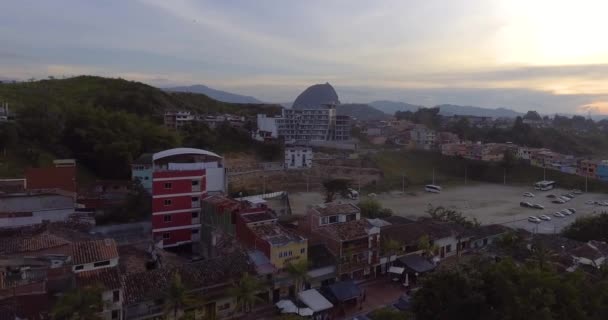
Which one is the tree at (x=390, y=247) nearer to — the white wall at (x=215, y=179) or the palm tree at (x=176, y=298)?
the palm tree at (x=176, y=298)

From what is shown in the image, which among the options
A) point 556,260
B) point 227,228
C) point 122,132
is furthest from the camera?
point 122,132

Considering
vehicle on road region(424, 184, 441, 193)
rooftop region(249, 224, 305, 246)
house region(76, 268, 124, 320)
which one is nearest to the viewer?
house region(76, 268, 124, 320)

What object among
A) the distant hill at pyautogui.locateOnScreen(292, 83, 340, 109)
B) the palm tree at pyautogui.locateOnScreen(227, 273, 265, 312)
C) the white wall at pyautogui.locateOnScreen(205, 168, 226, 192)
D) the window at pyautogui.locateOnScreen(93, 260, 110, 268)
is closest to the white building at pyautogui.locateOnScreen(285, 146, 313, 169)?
the white wall at pyautogui.locateOnScreen(205, 168, 226, 192)

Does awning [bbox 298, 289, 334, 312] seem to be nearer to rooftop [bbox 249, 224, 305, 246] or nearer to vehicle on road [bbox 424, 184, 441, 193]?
rooftop [bbox 249, 224, 305, 246]

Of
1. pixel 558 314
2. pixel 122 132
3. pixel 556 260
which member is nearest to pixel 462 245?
pixel 556 260

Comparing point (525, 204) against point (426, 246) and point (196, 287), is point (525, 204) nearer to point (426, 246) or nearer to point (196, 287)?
point (426, 246)

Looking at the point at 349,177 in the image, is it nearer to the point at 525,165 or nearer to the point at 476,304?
the point at 525,165

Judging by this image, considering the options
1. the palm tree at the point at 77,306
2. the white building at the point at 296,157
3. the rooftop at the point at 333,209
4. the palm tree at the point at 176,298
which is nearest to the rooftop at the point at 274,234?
the rooftop at the point at 333,209
